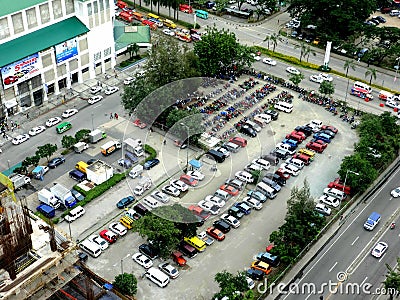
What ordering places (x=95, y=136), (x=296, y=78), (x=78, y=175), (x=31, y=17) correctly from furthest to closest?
1. (x=296, y=78)
2. (x=31, y=17)
3. (x=95, y=136)
4. (x=78, y=175)

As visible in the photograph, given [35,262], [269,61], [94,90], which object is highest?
[35,262]

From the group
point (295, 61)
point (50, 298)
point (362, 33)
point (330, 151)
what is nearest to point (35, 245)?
point (50, 298)

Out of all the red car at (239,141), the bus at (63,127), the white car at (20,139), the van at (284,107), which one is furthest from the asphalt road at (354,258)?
the white car at (20,139)

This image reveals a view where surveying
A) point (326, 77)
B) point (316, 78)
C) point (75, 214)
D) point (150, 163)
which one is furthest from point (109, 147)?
point (326, 77)

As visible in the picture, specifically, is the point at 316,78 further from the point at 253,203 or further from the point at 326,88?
the point at 253,203

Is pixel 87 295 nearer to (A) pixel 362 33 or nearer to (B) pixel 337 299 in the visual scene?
(B) pixel 337 299

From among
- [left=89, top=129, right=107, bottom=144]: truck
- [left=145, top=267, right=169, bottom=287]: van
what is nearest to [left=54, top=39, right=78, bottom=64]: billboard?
[left=89, top=129, right=107, bottom=144]: truck
